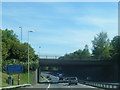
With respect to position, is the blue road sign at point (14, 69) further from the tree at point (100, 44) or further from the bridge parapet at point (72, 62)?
the tree at point (100, 44)

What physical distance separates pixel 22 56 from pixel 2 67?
808 inches

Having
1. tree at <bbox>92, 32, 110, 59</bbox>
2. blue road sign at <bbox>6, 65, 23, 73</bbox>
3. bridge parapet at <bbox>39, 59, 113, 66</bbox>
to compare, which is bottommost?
blue road sign at <bbox>6, 65, 23, 73</bbox>

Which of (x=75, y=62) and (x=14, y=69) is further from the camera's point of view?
(x=75, y=62)

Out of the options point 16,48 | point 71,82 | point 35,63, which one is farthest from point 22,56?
point 71,82

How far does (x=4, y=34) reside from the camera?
368ft

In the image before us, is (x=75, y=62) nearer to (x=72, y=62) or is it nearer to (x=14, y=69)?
(x=72, y=62)

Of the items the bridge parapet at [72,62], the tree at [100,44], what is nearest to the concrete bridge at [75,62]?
the bridge parapet at [72,62]

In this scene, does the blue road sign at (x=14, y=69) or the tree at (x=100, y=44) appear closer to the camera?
the blue road sign at (x=14, y=69)

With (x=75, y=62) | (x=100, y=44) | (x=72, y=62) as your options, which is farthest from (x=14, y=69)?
(x=100, y=44)

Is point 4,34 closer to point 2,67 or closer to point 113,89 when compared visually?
point 2,67

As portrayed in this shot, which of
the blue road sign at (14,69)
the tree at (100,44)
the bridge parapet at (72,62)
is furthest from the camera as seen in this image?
the tree at (100,44)

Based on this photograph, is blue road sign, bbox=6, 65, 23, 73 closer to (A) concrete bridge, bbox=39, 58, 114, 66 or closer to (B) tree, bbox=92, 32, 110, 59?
(A) concrete bridge, bbox=39, 58, 114, 66

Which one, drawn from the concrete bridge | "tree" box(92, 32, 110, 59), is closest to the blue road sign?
the concrete bridge

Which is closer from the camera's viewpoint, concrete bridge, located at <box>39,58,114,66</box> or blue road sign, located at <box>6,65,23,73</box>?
blue road sign, located at <box>6,65,23,73</box>
